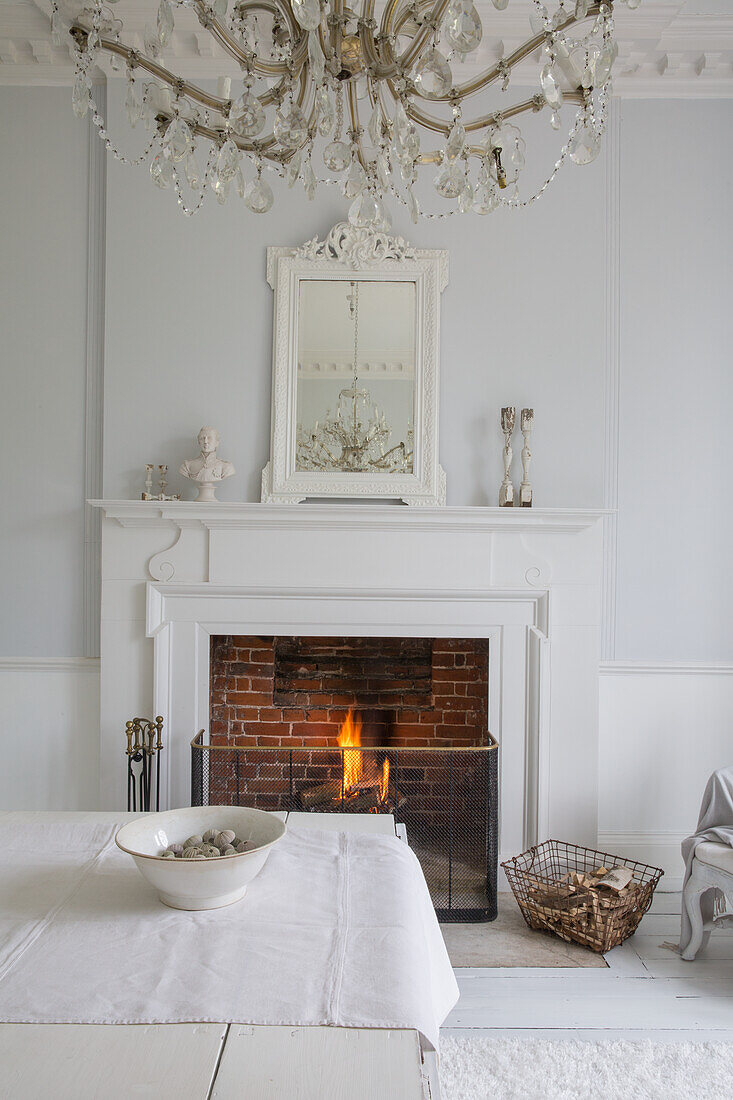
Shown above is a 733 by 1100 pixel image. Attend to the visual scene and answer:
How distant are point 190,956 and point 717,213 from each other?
332cm

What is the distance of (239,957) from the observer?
101 cm

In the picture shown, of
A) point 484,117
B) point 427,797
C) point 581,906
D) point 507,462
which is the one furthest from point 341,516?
point 484,117

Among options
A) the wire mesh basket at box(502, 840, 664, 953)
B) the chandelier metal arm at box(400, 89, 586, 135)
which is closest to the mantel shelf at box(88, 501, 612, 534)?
the wire mesh basket at box(502, 840, 664, 953)

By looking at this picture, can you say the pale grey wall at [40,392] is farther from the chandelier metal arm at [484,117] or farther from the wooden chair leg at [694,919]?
the wooden chair leg at [694,919]

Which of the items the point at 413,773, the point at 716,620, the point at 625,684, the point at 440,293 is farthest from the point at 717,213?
the point at 413,773

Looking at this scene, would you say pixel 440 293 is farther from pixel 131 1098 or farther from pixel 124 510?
pixel 131 1098

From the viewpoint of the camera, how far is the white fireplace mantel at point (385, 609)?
9.82ft

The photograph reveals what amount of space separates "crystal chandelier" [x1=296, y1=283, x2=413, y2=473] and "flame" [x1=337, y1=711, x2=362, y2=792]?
3.55 ft

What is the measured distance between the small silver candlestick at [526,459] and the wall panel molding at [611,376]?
0.34 metres

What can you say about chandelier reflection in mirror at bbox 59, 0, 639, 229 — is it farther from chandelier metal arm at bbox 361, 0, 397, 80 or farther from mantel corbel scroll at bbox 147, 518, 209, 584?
mantel corbel scroll at bbox 147, 518, 209, 584

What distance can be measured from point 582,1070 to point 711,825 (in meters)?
0.95

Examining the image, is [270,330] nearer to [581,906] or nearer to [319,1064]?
[581,906]

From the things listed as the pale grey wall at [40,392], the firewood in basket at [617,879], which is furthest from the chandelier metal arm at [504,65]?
the firewood in basket at [617,879]

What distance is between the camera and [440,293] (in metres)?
3.10
